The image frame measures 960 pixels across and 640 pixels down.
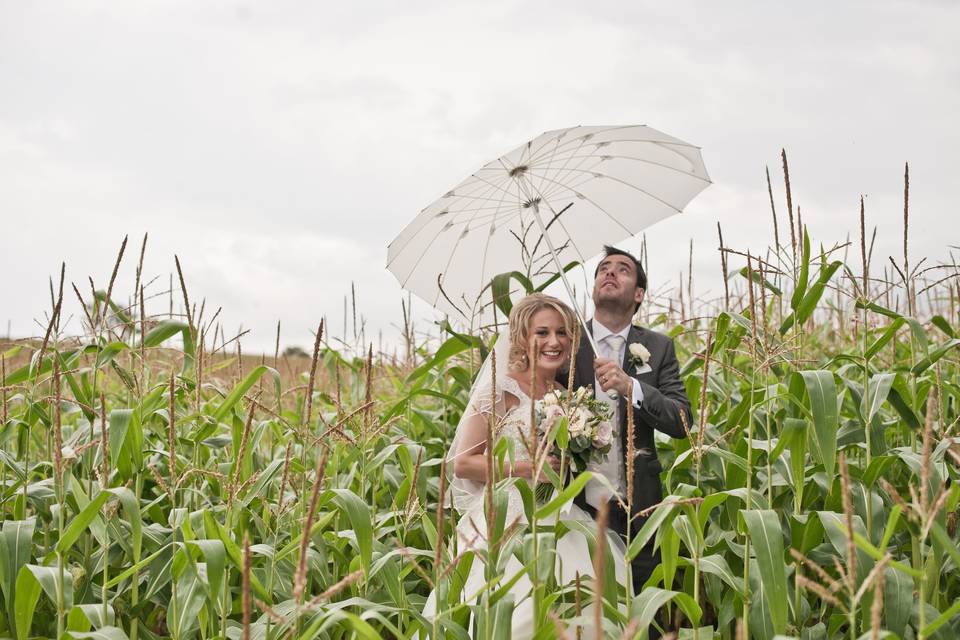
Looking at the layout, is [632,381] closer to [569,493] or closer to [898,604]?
[898,604]

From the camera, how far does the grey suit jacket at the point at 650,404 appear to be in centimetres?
326

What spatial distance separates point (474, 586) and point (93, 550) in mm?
1617

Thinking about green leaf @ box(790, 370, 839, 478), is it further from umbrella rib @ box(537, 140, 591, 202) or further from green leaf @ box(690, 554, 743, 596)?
umbrella rib @ box(537, 140, 591, 202)

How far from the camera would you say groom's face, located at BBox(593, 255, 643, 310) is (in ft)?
12.4

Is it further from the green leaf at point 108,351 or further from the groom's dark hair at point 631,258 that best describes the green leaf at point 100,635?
the groom's dark hair at point 631,258

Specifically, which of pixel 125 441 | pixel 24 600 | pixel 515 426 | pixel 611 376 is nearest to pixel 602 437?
pixel 611 376

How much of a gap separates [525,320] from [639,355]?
524mm

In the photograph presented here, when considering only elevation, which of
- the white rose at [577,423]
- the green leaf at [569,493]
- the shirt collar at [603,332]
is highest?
the shirt collar at [603,332]

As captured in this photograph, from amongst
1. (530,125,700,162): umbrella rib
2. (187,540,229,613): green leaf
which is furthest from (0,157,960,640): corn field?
(530,125,700,162): umbrella rib

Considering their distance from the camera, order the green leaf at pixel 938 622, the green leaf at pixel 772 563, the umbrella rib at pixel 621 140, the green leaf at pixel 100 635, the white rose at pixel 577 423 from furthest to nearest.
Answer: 1. the umbrella rib at pixel 621 140
2. the white rose at pixel 577 423
3. the green leaf at pixel 772 563
4. the green leaf at pixel 100 635
5. the green leaf at pixel 938 622

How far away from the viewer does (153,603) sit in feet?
10.9

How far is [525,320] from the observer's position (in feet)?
11.5

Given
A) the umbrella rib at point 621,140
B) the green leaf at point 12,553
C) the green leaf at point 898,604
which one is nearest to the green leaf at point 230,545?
the green leaf at point 12,553

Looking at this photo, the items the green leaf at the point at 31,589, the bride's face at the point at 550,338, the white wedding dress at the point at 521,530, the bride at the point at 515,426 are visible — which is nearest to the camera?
the green leaf at the point at 31,589
